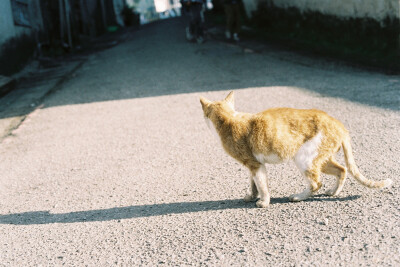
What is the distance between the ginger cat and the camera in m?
3.41

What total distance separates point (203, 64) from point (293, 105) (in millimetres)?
4321

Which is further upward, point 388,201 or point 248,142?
point 248,142

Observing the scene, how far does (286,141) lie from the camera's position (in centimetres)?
341

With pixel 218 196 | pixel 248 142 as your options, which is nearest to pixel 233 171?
pixel 218 196

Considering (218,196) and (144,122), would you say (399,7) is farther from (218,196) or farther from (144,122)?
(218,196)

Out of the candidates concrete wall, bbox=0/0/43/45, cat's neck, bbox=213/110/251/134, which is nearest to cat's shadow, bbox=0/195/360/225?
cat's neck, bbox=213/110/251/134

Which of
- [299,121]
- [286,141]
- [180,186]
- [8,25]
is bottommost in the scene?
[180,186]

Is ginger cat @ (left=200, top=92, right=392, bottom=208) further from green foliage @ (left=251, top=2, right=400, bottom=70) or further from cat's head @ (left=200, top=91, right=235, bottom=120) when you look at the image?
green foliage @ (left=251, top=2, right=400, bottom=70)

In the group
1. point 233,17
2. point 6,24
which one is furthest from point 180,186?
point 233,17

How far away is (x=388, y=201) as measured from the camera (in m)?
3.62

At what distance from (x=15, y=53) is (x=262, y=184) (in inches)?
383

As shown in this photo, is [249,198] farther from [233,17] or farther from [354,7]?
[233,17]

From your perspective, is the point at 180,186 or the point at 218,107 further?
the point at 180,186

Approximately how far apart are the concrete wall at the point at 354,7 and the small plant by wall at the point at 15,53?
742 centimetres
